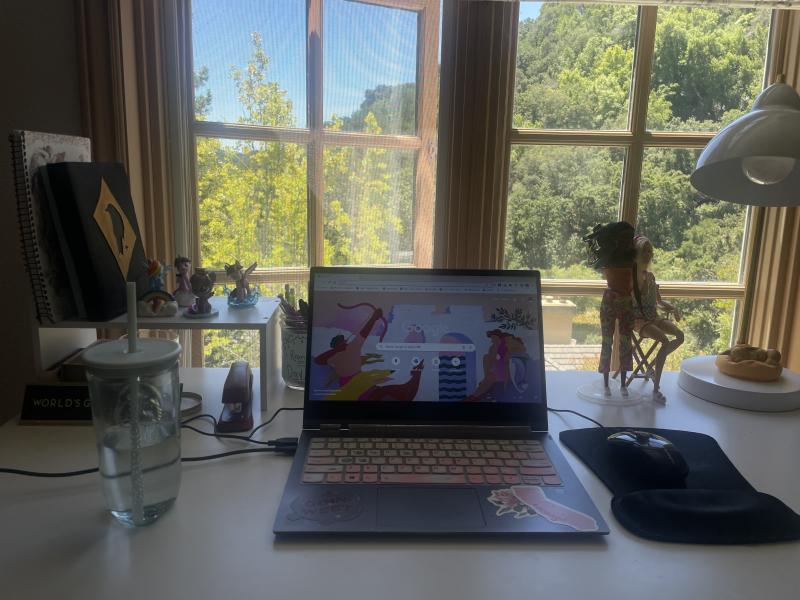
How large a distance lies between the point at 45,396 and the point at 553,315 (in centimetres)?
180

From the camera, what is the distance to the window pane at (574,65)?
2.01 metres

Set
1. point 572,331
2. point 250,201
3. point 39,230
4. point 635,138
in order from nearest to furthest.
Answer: point 39,230, point 250,201, point 635,138, point 572,331

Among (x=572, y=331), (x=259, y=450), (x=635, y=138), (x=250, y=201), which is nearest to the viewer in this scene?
(x=259, y=450)

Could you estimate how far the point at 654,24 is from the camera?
6.64 ft

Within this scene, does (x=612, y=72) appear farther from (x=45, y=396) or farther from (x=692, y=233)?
(x=45, y=396)

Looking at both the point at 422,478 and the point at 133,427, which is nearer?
the point at 133,427

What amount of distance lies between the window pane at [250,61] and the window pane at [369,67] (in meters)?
0.10

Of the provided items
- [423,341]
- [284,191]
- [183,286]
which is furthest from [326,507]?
[284,191]

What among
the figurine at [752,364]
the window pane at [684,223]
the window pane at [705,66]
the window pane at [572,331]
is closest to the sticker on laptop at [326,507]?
the figurine at [752,364]

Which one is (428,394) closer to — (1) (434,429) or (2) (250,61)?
(1) (434,429)

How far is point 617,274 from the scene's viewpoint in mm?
1077

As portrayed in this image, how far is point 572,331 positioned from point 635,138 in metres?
0.79

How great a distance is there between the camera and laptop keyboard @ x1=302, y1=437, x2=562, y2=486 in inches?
28.7

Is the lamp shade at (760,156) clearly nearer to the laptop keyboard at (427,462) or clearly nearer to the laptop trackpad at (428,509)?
the laptop keyboard at (427,462)
